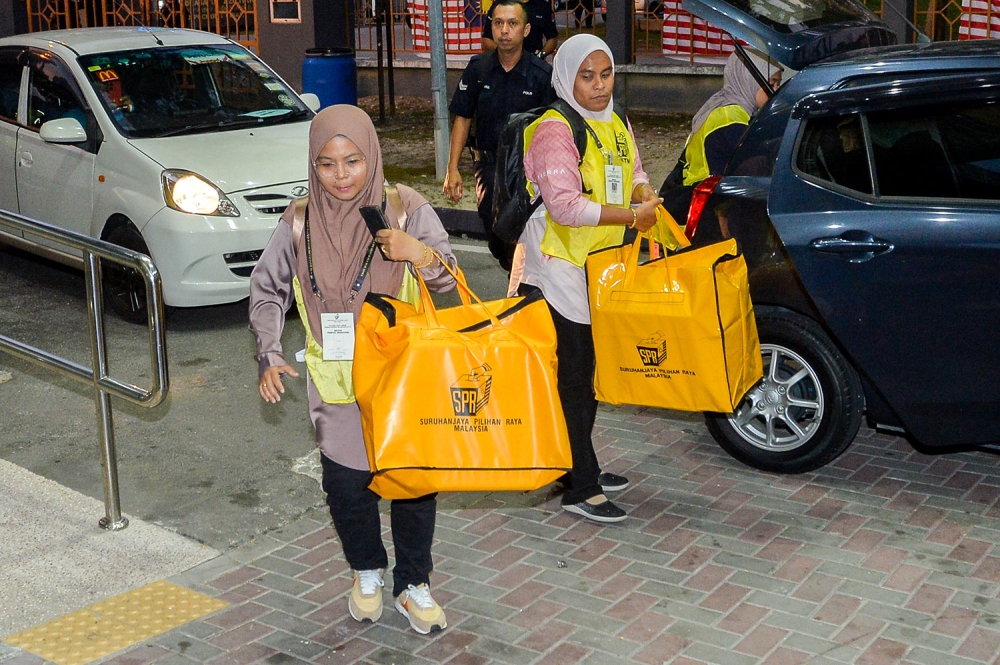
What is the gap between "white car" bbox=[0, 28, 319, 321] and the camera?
7914mm

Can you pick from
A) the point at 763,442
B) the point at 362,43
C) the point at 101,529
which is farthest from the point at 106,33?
the point at 362,43

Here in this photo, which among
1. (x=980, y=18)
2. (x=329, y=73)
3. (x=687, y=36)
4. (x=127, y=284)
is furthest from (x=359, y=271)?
(x=687, y=36)

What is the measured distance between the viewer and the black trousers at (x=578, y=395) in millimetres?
5086

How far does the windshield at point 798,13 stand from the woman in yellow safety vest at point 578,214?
3.04ft

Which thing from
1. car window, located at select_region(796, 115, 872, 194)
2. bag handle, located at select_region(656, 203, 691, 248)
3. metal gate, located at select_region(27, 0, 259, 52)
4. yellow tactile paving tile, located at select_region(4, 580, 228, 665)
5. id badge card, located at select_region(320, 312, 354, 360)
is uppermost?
metal gate, located at select_region(27, 0, 259, 52)

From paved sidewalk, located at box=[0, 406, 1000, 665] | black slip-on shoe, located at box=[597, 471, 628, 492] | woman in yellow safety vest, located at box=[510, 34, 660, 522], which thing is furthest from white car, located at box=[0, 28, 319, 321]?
woman in yellow safety vest, located at box=[510, 34, 660, 522]

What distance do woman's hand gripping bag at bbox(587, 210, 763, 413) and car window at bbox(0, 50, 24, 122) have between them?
224 inches

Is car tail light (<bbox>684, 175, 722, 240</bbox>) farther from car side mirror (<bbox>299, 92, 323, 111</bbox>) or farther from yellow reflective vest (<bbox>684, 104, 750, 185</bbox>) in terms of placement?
car side mirror (<bbox>299, 92, 323, 111</bbox>)

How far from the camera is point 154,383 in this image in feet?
16.2

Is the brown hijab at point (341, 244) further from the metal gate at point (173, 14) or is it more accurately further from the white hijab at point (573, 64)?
the metal gate at point (173, 14)

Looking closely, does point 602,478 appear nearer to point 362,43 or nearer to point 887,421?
point 887,421

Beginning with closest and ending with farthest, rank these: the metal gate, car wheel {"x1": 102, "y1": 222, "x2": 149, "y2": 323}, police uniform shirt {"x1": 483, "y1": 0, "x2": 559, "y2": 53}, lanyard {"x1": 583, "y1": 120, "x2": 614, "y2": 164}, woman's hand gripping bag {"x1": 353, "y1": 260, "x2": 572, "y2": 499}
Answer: woman's hand gripping bag {"x1": 353, "y1": 260, "x2": 572, "y2": 499} < lanyard {"x1": 583, "y1": 120, "x2": 614, "y2": 164} < car wheel {"x1": 102, "y1": 222, "x2": 149, "y2": 323} < police uniform shirt {"x1": 483, "y1": 0, "x2": 559, "y2": 53} < the metal gate

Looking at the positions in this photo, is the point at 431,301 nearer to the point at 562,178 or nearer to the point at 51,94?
the point at 562,178

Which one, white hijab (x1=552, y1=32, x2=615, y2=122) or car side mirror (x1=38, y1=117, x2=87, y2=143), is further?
car side mirror (x1=38, y1=117, x2=87, y2=143)
